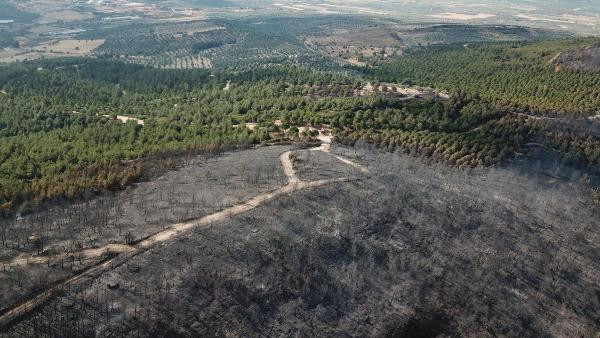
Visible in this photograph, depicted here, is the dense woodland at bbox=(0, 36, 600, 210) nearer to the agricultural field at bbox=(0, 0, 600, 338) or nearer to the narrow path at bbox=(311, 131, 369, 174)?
the agricultural field at bbox=(0, 0, 600, 338)

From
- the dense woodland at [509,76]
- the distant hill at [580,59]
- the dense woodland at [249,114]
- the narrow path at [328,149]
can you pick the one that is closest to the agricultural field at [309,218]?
the narrow path at [328,149]

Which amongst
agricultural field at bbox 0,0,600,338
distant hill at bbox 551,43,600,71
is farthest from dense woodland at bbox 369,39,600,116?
distant hill at bbox 551,43,600,71

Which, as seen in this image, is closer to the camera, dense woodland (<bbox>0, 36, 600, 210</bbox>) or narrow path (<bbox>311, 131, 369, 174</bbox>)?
narrow path (<bbox>311, 131, 369, 174</bbox>)

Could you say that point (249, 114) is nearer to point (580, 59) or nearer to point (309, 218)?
point (309, 218)

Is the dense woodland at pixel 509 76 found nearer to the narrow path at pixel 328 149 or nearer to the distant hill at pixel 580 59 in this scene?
the distant hill at pixel 580 59

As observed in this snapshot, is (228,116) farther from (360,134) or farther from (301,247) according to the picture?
(301,247)

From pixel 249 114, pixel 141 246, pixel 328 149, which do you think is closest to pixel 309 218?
pixel 141 246

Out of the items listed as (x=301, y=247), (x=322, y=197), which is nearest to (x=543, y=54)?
(x=322, y=197)
